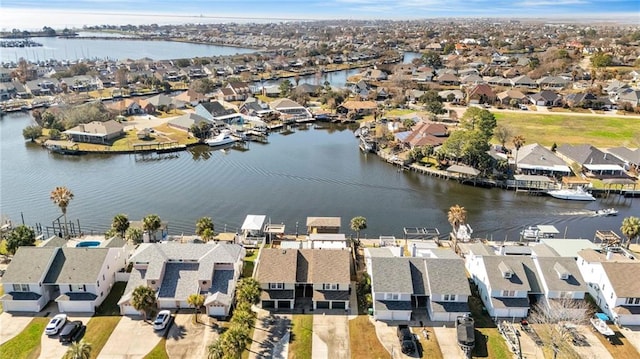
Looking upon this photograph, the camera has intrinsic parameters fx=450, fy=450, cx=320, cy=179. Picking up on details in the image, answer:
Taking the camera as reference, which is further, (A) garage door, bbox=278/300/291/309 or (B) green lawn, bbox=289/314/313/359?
(A) garage door, bbox=278/300/291/309

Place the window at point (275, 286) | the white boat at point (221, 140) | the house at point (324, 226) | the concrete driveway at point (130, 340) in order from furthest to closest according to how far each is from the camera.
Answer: the white boat at point (221, 140), the house at point (324, 226), the window at point (275, 286), the concrete driveway at point (130, 340)

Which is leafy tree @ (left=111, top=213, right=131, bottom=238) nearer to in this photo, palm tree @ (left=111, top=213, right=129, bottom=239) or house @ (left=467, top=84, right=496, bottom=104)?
palm tree @ (left=111, top=213, right=129, bottom=239)

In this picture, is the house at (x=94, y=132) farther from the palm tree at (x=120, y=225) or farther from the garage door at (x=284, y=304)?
the garage door at (x=284, y=304)

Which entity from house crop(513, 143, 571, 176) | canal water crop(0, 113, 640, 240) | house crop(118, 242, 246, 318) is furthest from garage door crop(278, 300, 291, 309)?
house crop(513, 143, 571, 176)

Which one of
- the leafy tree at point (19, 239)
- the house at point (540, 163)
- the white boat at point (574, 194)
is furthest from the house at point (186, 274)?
the house at point (540, 163)

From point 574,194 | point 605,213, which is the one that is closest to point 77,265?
point 605,213

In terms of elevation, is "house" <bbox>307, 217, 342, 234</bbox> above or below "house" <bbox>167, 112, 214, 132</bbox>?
below

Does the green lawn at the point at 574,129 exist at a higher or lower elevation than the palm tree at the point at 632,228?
lower
